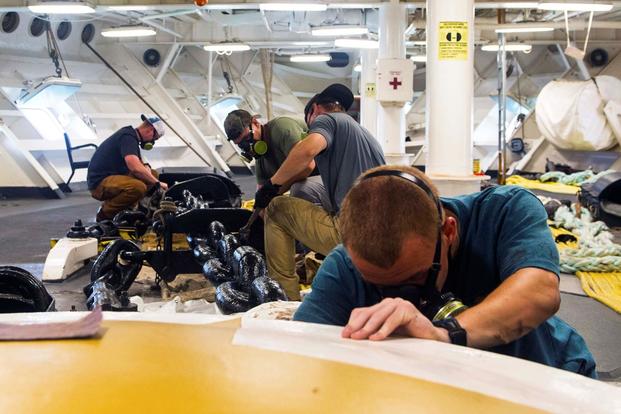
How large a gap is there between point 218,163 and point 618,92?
852 centimetres

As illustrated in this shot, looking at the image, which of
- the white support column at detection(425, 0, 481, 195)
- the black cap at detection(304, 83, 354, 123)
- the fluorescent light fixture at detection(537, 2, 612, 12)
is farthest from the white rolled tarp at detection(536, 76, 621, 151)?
the black cap at detection(304, 83, 354, 123)

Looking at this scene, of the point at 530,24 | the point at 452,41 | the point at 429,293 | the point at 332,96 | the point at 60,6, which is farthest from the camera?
the point at 530,24

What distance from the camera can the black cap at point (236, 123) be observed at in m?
5.21

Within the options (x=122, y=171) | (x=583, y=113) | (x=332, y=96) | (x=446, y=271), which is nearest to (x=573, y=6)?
(x=583, y=113)

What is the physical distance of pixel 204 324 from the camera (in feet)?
5.48

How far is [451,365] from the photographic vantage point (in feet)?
4.66

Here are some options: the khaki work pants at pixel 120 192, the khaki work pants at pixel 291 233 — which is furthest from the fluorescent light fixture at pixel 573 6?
the khaki work pants at pixel 291 233

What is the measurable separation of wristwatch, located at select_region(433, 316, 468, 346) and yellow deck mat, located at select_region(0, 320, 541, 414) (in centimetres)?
32

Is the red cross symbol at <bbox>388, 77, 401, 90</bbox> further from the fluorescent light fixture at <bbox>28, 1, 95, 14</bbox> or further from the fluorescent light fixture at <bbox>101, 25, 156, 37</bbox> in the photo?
the fluorescent light fixture at <bbox>101, 25, 156, 37</bbox>

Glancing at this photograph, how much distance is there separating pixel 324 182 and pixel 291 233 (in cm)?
39

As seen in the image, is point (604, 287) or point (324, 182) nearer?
point (324, 182)

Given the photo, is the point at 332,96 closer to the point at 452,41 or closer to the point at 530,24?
the point at 452,41

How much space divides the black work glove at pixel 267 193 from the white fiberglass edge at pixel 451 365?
10.8ft

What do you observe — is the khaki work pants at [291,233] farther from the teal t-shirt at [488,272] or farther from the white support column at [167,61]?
the white support column at [167,61]
